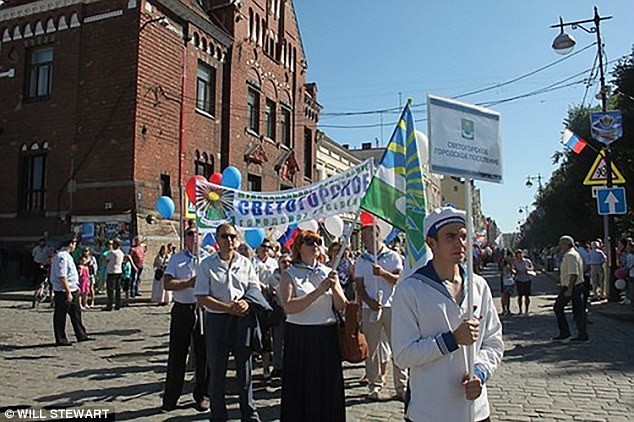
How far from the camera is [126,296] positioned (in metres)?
17.6

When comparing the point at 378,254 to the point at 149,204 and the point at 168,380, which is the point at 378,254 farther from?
the point at 149,204

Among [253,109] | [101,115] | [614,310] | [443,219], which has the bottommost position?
[614,310]

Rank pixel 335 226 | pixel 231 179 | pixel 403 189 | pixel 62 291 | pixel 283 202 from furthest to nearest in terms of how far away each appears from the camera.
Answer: pixel 335 226 → pixel 62 291 → pixel 231 179 → pixel 283 202 → pixel 403 189

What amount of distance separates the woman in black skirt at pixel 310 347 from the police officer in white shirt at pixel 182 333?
1.79 metres

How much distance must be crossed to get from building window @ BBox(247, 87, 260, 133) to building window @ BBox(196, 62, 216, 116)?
10.7 feet

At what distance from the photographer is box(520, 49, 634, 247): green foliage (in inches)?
778

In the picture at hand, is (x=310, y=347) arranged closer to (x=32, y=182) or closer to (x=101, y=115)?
(x=101, y=115)

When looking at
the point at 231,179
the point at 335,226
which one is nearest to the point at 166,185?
the point at 335,226

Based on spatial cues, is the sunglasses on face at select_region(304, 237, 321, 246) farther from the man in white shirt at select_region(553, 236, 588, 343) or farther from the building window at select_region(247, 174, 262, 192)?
the building window at select_region(247, 174, 262, 192)

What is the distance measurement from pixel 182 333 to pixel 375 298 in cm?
248

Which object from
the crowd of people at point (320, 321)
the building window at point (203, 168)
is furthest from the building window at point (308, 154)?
the crowd of people at point (320, 321)

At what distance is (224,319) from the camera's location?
5.71 metres

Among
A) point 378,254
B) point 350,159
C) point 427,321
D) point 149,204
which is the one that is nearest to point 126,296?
point 149,204

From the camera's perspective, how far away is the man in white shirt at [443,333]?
3.03 meters
